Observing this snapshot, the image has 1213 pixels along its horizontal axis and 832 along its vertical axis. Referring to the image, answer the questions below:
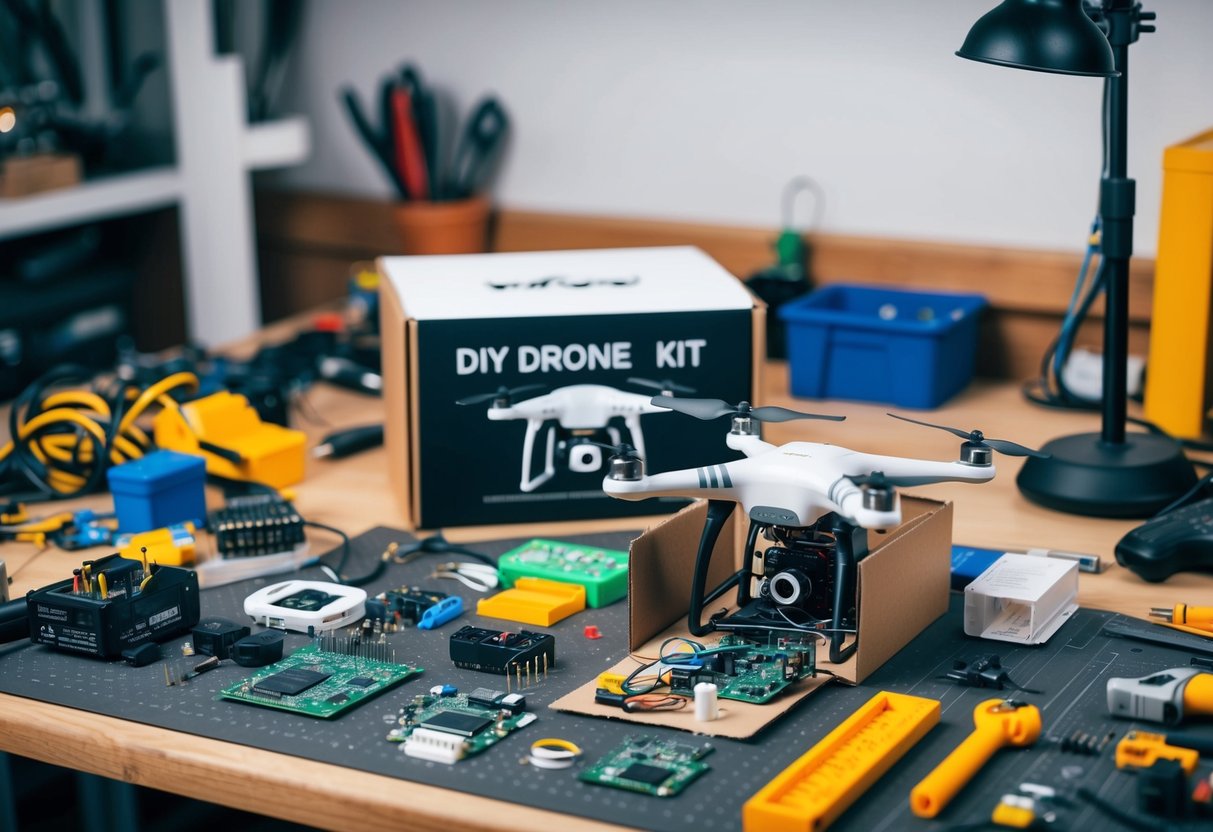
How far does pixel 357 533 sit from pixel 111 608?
33cm

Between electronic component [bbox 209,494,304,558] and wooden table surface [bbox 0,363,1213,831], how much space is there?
5 centimetres

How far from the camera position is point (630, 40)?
2023mm

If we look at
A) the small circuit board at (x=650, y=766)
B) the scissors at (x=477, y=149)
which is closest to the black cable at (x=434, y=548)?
the small circuit board at (x=650, y=766)

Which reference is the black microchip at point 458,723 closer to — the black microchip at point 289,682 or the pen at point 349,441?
the black microchip at point 289,682

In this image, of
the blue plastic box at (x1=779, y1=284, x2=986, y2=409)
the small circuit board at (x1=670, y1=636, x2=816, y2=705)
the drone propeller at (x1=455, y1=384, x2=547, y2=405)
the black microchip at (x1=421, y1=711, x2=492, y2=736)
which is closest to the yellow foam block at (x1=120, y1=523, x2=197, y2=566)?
the drone propeller at (x1=455, y1=384, x2=547, y2=405)

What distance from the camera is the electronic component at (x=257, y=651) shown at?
43.5 inches

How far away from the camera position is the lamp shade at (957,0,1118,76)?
3.87 feet

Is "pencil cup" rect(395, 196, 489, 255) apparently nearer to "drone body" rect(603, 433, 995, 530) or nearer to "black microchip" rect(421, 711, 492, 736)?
"drone body" rect(603, 433, 995, 530)

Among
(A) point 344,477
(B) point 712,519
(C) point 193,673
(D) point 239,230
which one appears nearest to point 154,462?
(A) point 344,477

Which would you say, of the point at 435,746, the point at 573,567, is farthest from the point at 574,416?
the point at 435,746

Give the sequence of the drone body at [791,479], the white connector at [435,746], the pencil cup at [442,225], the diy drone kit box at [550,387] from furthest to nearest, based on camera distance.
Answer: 1. the pencil cup at [442,225]
2. the diy drone kit box at [550,387]
3. the drone body at [791,479]
4. the white connector at [435,746]

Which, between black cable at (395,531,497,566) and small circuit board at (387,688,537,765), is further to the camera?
black cable at (395,531,497,566)

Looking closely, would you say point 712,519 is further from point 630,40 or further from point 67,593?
point 630,40

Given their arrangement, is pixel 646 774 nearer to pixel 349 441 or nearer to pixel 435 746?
pixel 435 746
